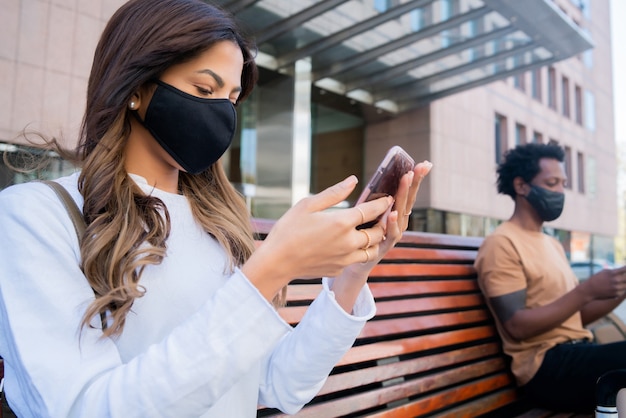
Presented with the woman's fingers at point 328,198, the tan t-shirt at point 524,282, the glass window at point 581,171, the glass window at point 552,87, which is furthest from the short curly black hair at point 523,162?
the glass window at point 581,171

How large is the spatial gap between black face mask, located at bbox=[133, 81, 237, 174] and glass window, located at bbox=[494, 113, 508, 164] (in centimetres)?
2098

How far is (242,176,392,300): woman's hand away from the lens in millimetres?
950

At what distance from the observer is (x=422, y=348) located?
2627 millimetres

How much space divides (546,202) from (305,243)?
2.93m

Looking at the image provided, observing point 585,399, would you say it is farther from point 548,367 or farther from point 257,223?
point 257,223

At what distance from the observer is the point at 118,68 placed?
127cm

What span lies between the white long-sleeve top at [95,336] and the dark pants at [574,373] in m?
2.34

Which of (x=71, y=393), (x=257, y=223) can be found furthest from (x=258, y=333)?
(x=257, y=223)

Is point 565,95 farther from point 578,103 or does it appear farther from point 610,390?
point 610,390

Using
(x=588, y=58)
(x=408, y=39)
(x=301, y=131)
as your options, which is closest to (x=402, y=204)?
(x=408, y=39)

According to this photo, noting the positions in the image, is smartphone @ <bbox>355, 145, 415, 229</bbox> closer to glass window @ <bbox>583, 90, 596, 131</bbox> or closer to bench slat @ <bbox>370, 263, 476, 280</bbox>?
bench slat @ <bbox>370, 263, 476, 280</bbox>

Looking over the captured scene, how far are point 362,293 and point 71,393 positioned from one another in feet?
2.25

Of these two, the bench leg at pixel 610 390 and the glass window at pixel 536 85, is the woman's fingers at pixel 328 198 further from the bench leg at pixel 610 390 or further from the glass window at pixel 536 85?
the glass window at pixel 536 85

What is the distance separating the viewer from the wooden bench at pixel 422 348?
2176 millimetres
